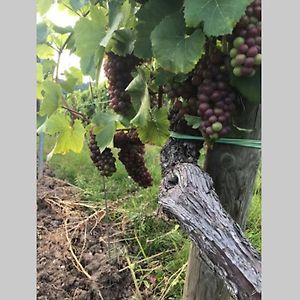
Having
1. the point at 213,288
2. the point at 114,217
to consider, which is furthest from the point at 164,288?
the point at 213,288

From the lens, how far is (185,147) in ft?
2.35

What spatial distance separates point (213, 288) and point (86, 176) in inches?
16.6

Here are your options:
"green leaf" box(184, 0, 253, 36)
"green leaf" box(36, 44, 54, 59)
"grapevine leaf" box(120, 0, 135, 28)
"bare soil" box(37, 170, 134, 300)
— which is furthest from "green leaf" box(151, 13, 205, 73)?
"bare soil" box(37, 170, 134, 300)

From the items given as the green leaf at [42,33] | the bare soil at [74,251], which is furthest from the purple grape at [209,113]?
the bare soil at [74,251]

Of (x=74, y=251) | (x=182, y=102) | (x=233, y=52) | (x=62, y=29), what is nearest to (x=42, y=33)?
(x=62, y=29)

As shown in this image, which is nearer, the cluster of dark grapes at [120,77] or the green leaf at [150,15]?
the green leaf at [150,15]

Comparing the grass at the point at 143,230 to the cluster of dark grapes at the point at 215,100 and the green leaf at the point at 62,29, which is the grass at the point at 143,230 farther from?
the cluster of dark grapes at the point at 215,100

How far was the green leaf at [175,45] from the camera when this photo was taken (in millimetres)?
588

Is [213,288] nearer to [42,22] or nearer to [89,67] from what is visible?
[89,67]

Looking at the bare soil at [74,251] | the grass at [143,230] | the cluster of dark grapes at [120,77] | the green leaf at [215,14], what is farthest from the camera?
the bare soil at [74,251]

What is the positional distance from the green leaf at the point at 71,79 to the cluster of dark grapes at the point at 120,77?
15cm

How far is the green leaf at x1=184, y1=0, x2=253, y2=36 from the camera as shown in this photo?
1.81ft

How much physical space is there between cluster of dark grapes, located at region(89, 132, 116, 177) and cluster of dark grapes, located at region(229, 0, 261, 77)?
13.2 inches

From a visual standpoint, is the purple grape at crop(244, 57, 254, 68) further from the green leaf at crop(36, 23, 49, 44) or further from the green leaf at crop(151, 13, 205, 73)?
the green leaf at crop(36, 23, 49, 44)
